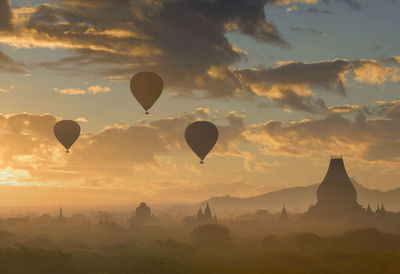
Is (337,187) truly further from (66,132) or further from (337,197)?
(66,132)

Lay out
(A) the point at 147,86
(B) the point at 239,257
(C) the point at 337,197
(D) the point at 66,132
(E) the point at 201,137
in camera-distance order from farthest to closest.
→ (C) the point at 337,197
(B) the point at 239,257
(E) the point at 201,137
(D) the point at 66,132
(A) the point at 147,86

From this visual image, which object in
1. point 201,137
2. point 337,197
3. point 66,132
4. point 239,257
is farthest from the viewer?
point 337,197

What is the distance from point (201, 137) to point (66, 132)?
27.6 metres

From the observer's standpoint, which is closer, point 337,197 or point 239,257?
point 239,257

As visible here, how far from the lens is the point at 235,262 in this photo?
127m

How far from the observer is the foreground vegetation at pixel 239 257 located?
361 ft

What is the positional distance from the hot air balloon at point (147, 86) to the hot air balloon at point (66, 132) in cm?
2221

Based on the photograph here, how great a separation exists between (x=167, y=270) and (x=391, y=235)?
66.9 metres

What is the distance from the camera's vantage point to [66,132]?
11181cm

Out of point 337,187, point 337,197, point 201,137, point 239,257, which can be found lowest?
point 239,257

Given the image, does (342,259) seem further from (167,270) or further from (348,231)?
(167,270)

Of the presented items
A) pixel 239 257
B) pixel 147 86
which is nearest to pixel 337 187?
pixel 239 257

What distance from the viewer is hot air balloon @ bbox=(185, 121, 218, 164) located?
111938 mm

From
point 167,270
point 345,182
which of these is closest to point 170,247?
point 167,270
